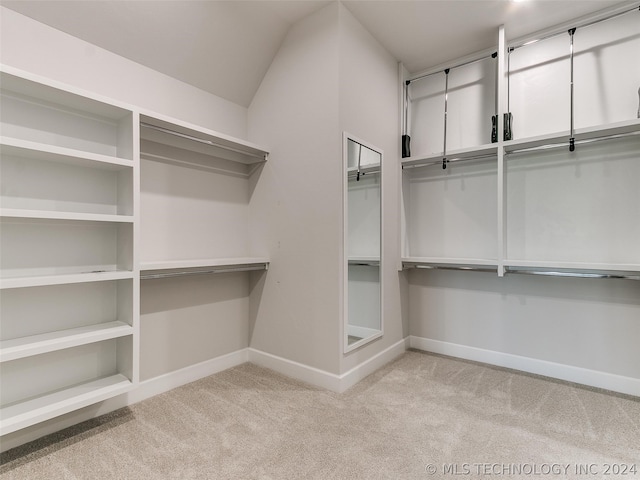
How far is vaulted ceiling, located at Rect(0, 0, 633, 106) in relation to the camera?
6.42 feet

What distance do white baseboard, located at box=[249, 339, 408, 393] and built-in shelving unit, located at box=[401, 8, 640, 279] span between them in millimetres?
865

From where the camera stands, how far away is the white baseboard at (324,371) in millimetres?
2328

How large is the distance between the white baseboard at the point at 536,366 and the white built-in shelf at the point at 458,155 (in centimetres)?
169

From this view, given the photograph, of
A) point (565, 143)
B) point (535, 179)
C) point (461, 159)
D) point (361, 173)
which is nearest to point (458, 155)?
point (461, 159)

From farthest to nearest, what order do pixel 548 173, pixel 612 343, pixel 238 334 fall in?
pixel 238 334, pixel 548 173, pixel 612 343

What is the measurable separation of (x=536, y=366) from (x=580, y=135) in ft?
5.83

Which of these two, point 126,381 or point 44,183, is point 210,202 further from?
point 126,381

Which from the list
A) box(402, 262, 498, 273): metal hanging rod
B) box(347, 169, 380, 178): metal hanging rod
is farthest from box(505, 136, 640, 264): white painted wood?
box(347, 169, 380, 178): metal hanging rod

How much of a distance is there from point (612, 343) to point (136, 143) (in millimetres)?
3452

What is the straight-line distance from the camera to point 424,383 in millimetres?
2447

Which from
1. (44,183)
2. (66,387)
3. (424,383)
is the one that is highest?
(44,183)

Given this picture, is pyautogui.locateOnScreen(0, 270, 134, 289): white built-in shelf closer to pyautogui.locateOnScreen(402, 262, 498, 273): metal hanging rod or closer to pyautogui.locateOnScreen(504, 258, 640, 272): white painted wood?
pyautogui.locateOnScreen(402, 262, 498, 273): metal hanging rod

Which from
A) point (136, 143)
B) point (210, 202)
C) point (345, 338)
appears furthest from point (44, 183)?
point (345, 338)

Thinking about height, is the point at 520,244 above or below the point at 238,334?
above
